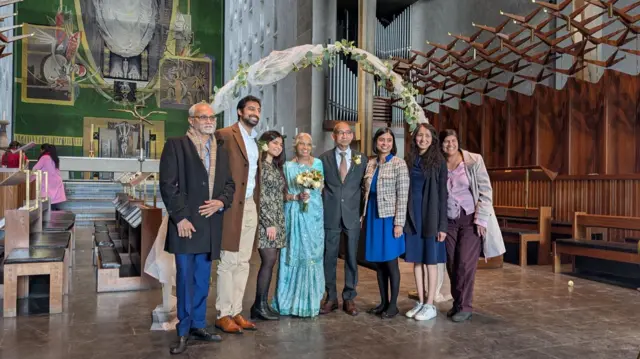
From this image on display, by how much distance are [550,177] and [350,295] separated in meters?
4.40

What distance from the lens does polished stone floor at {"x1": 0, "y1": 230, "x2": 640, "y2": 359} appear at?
10.1 ft

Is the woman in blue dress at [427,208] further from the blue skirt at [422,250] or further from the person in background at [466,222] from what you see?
the person in background at [466,222]

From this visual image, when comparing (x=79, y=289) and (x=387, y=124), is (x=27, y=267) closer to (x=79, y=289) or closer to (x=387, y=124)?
(x=79, y=289)

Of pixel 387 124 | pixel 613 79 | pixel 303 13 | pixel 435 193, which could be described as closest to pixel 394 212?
pixel 435 193

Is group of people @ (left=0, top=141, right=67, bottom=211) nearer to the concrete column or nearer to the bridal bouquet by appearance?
the concrete column

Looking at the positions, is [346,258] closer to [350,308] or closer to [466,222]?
[350,308]

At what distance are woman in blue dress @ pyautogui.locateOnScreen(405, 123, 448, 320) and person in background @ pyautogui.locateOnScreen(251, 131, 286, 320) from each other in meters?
0.95

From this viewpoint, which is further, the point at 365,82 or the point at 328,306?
the point at 365,82

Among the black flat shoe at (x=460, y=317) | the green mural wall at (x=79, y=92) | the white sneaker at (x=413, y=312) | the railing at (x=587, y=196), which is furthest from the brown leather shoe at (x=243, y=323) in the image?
the green mural wall at (x=79, y=92)

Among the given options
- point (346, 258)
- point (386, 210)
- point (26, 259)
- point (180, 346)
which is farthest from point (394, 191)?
point (26, 259)

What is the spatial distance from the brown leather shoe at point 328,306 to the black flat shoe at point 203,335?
0.96m

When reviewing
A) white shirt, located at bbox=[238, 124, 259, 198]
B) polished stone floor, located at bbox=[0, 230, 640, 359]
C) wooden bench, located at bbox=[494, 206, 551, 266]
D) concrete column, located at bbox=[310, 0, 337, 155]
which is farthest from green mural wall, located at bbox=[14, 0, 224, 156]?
white shirt, located at bbox=[238, 124, 259, 198]

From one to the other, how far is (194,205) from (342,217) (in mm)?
1219

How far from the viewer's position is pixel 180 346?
3012 mm
